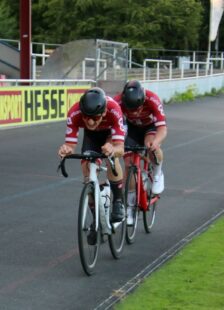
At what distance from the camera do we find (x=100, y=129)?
6258mm

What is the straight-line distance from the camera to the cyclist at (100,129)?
5793 mm

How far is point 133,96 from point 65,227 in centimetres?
196

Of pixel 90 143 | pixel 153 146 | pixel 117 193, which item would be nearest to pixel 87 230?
pixel 117 193

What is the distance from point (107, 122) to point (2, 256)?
1691 millimetres

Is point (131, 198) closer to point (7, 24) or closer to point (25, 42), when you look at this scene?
point (25, 42)

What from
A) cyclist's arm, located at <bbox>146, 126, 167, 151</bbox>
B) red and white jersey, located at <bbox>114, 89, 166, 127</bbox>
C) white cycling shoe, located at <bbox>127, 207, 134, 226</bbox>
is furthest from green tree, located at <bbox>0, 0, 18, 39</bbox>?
white cycling shoe, located at <bbox>127, 207, 134, 226</bbox>

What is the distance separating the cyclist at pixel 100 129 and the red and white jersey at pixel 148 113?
771mm

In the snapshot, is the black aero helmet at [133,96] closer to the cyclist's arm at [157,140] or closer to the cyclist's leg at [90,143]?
the cyclist's arm at [157,140]

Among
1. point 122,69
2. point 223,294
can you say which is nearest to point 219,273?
point 223,294

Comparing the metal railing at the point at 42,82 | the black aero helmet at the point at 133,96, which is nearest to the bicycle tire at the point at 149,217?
the black aero helmet at the point at 133,96

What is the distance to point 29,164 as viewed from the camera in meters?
12.8

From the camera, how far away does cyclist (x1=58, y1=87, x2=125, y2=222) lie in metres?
5.79

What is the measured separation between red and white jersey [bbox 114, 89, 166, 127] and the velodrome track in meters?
1.30

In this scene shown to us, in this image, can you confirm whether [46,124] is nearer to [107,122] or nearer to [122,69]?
[122,69]
